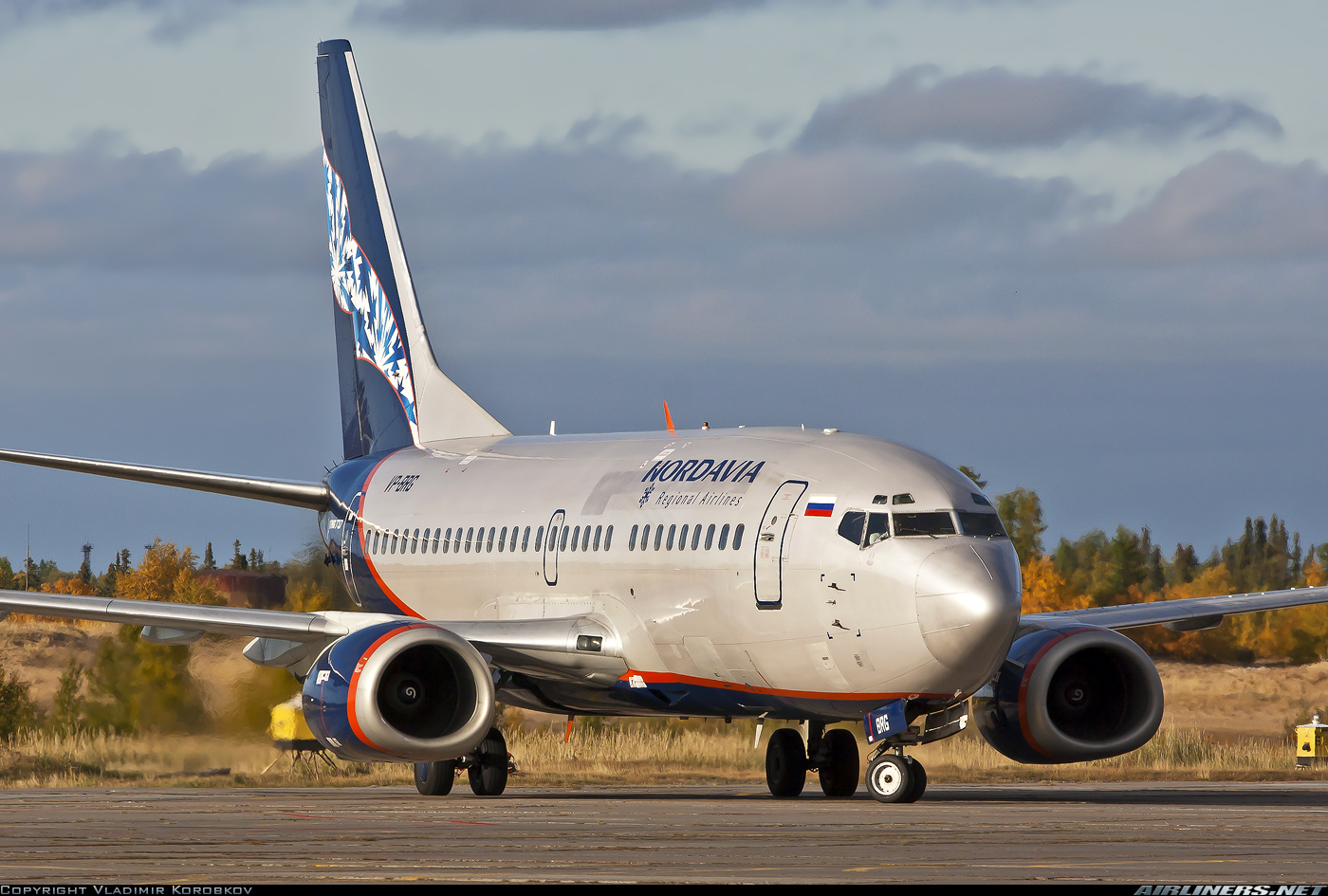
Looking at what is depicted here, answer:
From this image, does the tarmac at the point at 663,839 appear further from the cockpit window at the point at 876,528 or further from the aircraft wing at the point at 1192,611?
the cockpit window at the point at 876,528

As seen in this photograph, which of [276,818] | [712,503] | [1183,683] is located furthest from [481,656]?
[1183,683]

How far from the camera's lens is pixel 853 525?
816 inches

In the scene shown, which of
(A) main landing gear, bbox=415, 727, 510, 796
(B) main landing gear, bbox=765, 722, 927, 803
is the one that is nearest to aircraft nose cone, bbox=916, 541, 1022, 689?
(B) main landing gear, bbox=765, 722, 927, 803

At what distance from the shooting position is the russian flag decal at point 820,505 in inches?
831

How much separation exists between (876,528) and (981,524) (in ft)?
3.46

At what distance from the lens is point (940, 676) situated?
20062 millimetres

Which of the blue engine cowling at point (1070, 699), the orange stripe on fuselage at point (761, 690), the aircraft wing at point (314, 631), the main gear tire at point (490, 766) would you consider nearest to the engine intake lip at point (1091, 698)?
the blue engine cowling at point (1070, 699)

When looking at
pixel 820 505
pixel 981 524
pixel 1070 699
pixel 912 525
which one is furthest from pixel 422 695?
pixel 1070 699

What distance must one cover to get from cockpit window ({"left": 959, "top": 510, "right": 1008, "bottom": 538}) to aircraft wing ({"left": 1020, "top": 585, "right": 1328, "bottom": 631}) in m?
3.94

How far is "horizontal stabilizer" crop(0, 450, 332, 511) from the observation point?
1074 inches

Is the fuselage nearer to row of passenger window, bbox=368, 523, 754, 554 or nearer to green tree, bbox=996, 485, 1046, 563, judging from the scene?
row of passenger window, bbox=368, 523, 754, 554

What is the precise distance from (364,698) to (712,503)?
429 centimetres

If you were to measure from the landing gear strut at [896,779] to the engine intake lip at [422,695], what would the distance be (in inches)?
167

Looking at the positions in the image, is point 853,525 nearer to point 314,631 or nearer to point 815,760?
point 815,760
